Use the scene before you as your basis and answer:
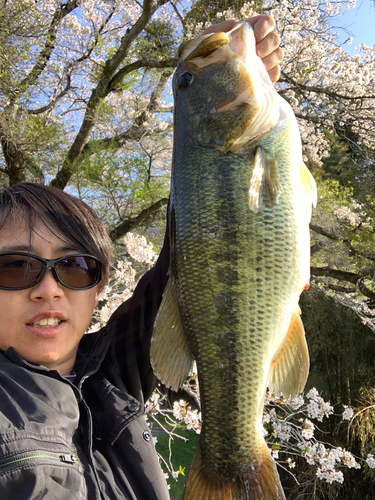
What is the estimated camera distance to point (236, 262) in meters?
1.47

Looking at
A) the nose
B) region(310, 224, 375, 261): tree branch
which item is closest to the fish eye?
the nose

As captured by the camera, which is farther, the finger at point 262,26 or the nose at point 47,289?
the finger at point 262,26

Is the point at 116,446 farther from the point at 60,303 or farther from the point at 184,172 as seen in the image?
the point at 184,172

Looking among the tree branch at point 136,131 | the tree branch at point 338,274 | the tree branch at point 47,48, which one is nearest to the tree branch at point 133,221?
the tree branch at point 136,131

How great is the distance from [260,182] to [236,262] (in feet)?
1.09

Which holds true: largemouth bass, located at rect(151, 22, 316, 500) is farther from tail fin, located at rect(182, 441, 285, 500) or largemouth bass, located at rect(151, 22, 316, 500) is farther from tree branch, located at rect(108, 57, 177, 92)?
tree branch, located at rect(108, 57, 177, 92)

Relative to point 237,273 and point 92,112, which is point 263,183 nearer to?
point 237,273

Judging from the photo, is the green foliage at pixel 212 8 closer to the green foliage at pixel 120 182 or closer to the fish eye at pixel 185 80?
the green foliage at pixel 120 182

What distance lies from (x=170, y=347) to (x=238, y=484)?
1.75 feet

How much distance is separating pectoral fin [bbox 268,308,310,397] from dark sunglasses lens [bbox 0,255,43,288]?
1.00 m

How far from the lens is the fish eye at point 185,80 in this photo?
5.73ft

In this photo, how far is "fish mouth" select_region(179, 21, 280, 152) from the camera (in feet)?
5.24

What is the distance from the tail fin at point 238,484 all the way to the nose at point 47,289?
83 cm

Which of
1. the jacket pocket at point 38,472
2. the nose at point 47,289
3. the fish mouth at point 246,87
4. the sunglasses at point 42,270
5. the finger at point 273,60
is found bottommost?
the jacket pocket at point 38,472
